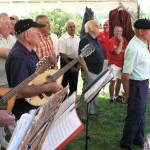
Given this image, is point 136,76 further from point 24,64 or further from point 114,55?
point 114,55

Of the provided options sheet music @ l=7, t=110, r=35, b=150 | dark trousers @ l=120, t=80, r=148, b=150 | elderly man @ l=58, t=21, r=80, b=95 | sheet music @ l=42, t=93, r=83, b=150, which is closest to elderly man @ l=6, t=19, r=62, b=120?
sheet music @ l=42, t=93, r=83, b=150

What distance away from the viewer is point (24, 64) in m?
3.32

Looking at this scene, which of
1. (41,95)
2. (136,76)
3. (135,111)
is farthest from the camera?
(135,111)

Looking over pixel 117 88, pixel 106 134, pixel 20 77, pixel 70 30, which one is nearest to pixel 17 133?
pixel 20 77

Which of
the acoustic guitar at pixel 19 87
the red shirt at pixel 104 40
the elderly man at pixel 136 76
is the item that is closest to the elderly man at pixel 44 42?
the elderly man at pixel 136 76

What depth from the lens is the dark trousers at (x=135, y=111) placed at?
14.7ft

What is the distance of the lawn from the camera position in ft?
16.6

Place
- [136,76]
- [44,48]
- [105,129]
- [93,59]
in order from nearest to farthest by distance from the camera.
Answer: [136,76] → [44,48] → [105,129] → [93,59]

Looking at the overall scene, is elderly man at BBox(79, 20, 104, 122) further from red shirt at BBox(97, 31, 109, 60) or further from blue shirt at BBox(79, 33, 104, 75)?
red shirt at BBox(97, 31, 109, 60)

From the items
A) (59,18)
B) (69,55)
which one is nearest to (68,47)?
(69,55)

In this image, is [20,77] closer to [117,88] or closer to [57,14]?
[117,88]

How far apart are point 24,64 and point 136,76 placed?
68.0 inches

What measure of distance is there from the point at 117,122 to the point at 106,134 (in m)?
0.71

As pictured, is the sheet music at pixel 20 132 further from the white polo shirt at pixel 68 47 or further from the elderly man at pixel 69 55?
the white polo shirt at pixel 68 47
